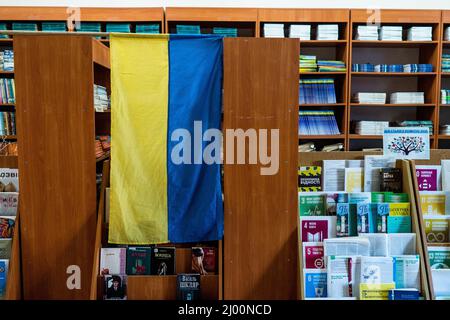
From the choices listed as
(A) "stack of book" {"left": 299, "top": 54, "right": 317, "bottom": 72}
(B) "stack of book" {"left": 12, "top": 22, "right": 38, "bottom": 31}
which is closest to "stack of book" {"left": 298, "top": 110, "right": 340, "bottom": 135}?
(A) "stack of book" {"left": 299, "top": 54, "right": 317, "bottom": 72}

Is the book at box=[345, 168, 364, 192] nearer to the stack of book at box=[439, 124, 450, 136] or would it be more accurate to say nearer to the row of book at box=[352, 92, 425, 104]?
the row of book at box=[352, 92, 425, 104]

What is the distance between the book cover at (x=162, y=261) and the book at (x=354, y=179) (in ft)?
3.61

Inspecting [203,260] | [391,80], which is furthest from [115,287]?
[391,80]

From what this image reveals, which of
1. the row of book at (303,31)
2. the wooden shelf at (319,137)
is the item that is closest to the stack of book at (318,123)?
the wooden shelf at (319,137)

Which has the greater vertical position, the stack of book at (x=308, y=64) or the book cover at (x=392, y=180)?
the stack of book at (x=308, y=64)

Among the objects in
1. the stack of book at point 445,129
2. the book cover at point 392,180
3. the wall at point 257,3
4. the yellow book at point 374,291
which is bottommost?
the yellow book at point 374,291

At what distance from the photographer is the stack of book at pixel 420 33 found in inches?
188

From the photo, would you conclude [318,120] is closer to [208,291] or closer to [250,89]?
[250,89]

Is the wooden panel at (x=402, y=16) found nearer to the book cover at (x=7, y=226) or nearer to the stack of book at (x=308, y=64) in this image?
the stack of book at (x=308, y=64)

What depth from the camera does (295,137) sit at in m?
2.71

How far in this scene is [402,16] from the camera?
4770 millimetres

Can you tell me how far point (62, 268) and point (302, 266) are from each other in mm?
1361

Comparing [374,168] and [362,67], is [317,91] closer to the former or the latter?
[362,67]
